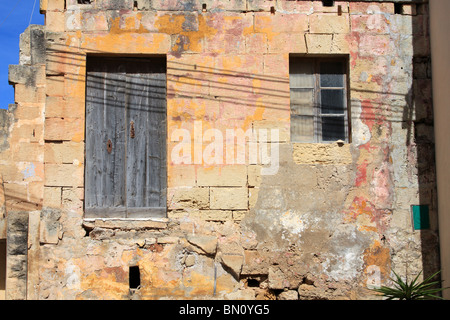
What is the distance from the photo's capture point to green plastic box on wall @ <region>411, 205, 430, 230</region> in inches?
265

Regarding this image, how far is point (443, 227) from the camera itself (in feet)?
21.6

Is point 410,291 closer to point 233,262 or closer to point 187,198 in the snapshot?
point 233,262

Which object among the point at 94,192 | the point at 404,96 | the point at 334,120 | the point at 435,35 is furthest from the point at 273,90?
the point at 94,192

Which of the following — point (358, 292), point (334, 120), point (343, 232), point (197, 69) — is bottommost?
point (358, 292)

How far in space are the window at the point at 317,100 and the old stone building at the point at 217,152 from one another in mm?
27

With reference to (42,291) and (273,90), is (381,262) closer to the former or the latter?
(273,90)

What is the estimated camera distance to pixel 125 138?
6.84 meters

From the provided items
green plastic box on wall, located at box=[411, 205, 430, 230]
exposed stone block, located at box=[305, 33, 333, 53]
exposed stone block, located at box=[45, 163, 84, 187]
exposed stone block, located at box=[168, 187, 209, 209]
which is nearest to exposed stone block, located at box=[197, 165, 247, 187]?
exposed stone block, located at box=[168, 187, 209, 209]

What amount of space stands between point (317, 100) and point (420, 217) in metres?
1.94

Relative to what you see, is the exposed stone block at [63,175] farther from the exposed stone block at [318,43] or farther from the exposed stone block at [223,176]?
the exposed stone block at [318,43]

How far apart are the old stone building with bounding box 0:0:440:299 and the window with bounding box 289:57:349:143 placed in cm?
3

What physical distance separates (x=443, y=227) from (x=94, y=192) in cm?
428

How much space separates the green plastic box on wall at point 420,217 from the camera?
6.73 m

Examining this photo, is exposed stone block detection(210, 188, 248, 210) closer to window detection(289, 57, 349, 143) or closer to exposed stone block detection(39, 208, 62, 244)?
window detection(289, 57, 349, 143)
